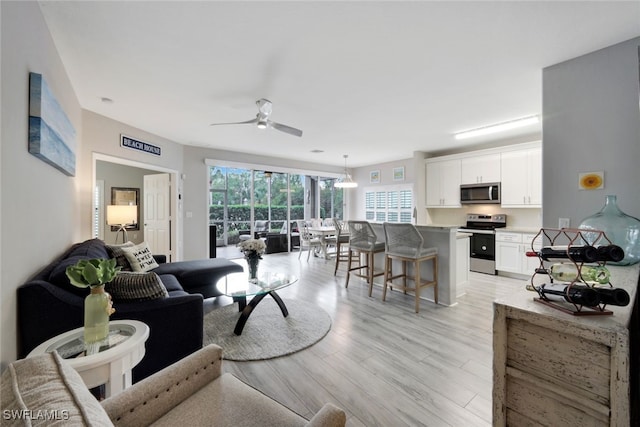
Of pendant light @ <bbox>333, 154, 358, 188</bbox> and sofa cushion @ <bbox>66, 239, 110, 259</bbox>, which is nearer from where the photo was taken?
sofa cushion @ <bbox>66, 239, 110, 259</bbox>

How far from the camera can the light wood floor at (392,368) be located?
5.51 ft

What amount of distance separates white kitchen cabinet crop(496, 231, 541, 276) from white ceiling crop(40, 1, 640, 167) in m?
2.06

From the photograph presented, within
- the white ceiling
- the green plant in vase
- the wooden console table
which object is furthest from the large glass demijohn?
the green plant in vase

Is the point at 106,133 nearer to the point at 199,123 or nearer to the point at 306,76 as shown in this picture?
the point at 199,123

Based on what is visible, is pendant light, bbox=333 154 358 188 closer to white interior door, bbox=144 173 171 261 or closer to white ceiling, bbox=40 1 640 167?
white ceiling, bbox=40 1 640 167

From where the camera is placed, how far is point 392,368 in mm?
2090

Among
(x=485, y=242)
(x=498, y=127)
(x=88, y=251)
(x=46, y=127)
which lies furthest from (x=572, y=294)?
(x=485, y=242)

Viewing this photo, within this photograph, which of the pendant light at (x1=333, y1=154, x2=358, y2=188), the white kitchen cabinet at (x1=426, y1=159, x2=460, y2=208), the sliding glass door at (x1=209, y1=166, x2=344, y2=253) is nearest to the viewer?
the white kitchen cabinet at (x1=426, y1=159, x2=460, y2=208)

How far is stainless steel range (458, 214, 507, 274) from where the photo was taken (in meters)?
4.87

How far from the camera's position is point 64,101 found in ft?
8.16

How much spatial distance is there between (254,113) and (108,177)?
16.3 ft

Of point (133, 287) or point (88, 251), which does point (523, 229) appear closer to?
point (133, 287)

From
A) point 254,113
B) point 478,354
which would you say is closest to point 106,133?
point 254,113

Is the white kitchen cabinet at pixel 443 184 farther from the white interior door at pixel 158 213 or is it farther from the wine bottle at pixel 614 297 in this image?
the white interior door at pixel 158 213
